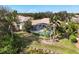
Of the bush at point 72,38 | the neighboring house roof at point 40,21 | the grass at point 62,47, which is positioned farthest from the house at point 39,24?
the bush at point 72,38

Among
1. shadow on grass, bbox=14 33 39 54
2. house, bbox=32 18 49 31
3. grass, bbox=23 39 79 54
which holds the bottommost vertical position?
grass, bbox=23 39 79 54

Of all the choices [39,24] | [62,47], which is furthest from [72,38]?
[39,24]

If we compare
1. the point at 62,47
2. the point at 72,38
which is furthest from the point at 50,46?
the point at 72,38

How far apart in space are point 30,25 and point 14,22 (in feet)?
0.51

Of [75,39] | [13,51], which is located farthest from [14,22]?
[75,39]

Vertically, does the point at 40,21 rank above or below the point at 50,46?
above

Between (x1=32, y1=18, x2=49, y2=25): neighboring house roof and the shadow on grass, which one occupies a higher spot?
(x1=32, y1=18, x2=49, y2=25): neighboring house roof

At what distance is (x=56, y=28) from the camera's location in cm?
262

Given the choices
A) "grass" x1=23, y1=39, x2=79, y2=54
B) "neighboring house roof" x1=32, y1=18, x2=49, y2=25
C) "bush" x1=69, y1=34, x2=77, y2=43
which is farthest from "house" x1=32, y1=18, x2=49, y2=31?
"bush" x1=69, y1=34, x2=77, y2=43

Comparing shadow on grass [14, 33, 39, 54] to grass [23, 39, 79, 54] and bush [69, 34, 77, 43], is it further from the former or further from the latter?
bush [69, 34, 77, 43]

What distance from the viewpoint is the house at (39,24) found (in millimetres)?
2609

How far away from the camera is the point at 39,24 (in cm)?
262

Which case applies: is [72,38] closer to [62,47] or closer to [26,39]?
[62,47]

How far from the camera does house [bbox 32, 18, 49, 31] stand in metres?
2.61
